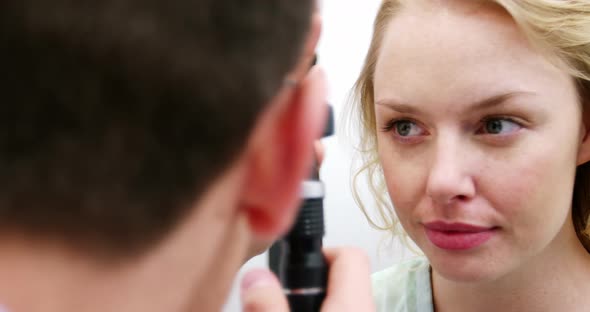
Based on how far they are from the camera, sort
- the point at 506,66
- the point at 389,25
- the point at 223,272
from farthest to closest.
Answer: the point at 389,25 → the point at 506,66 → the point at 223,272

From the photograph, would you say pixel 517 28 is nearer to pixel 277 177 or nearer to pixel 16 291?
pixel 277 177

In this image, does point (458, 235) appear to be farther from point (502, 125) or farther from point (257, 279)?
point (257, 279)

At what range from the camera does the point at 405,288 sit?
3.27ft

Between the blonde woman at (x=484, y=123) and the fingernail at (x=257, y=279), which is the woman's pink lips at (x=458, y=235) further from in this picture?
the fingernail at (x=257, y=279)

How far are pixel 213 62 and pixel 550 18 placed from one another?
0.61 meters

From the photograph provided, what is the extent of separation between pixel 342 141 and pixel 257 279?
757 mm

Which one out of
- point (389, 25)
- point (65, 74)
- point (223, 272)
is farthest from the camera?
point (389, 25)

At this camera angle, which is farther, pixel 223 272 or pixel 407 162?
pixel 407 162

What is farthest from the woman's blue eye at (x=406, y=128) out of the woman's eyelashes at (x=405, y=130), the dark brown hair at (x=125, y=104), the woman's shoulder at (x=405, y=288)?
the dark brown hair at (x=125, y=104)

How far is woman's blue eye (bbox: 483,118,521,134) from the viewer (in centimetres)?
74

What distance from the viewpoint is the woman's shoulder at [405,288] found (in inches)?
38.2

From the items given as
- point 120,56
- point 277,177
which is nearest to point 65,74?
point 120,56

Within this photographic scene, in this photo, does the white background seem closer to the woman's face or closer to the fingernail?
the woman's face

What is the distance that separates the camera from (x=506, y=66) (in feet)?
2.37
